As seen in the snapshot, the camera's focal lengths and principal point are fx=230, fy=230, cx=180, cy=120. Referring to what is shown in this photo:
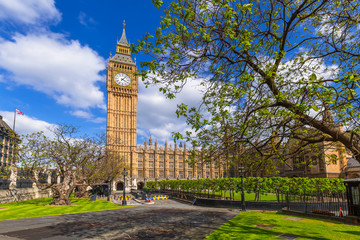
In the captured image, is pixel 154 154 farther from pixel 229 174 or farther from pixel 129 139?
pixel 229 174

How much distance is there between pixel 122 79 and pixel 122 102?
9.25 m

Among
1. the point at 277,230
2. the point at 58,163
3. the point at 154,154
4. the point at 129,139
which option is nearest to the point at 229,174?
the point at 154,154

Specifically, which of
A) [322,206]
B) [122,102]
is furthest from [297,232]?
[122,102]

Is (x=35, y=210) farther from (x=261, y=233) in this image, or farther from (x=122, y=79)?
(x=122, y=79)

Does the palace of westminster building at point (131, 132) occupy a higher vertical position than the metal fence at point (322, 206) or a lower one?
higher

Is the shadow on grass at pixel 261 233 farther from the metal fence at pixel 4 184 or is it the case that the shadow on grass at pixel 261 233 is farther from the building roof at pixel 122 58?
the building roof at pixel 122 58

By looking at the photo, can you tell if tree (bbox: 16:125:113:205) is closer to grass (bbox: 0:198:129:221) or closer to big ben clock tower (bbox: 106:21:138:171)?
grass (bbox: 0:198:129:221)

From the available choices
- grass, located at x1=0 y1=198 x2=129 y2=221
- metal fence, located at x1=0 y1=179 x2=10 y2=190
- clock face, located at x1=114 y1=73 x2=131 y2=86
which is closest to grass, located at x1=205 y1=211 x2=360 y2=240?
grass, located at x1=0 y1=198 x2=129 y2=221

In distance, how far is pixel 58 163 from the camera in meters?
26.4

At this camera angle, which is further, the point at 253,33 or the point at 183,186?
the point at 183,186

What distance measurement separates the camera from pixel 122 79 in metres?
91.4

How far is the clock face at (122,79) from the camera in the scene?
297 ft

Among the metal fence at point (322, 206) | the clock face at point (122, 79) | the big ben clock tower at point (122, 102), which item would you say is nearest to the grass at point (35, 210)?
the metal fence at point (322, 206)

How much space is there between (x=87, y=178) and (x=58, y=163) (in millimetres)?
4602
